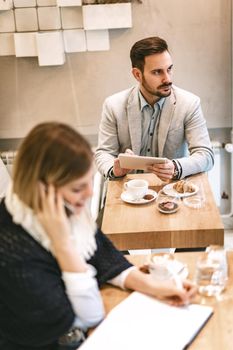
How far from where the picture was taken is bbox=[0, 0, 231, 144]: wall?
262 centimetres

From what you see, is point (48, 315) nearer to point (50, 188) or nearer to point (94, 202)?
point (50, 188)

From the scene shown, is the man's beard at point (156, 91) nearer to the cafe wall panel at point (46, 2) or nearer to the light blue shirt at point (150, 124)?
the light blue shirt at point (150, 124)

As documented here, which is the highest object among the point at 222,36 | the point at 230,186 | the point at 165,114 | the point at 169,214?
the point at 222,36

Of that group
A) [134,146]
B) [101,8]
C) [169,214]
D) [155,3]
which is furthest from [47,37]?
[169,214]

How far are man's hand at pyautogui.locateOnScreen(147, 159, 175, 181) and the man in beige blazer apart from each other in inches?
8.9

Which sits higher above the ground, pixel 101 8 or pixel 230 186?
pixel 101 8

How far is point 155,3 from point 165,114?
714 millimetres

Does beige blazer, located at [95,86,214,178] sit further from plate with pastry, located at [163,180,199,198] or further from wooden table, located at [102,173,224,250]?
wooden table, located at [102,173,224,250]

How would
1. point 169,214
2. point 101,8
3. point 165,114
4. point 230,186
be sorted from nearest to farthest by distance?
1. point 169,214
2. point 165,114
3. point 101,8
4. point 230,186

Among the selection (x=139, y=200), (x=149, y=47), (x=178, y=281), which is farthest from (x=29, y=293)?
(x=149, y=47)

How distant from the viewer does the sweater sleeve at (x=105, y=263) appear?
133cm

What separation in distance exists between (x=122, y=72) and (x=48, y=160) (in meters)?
1.75

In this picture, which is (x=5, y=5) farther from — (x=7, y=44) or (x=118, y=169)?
(x=118, y=169)

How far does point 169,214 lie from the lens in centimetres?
178
